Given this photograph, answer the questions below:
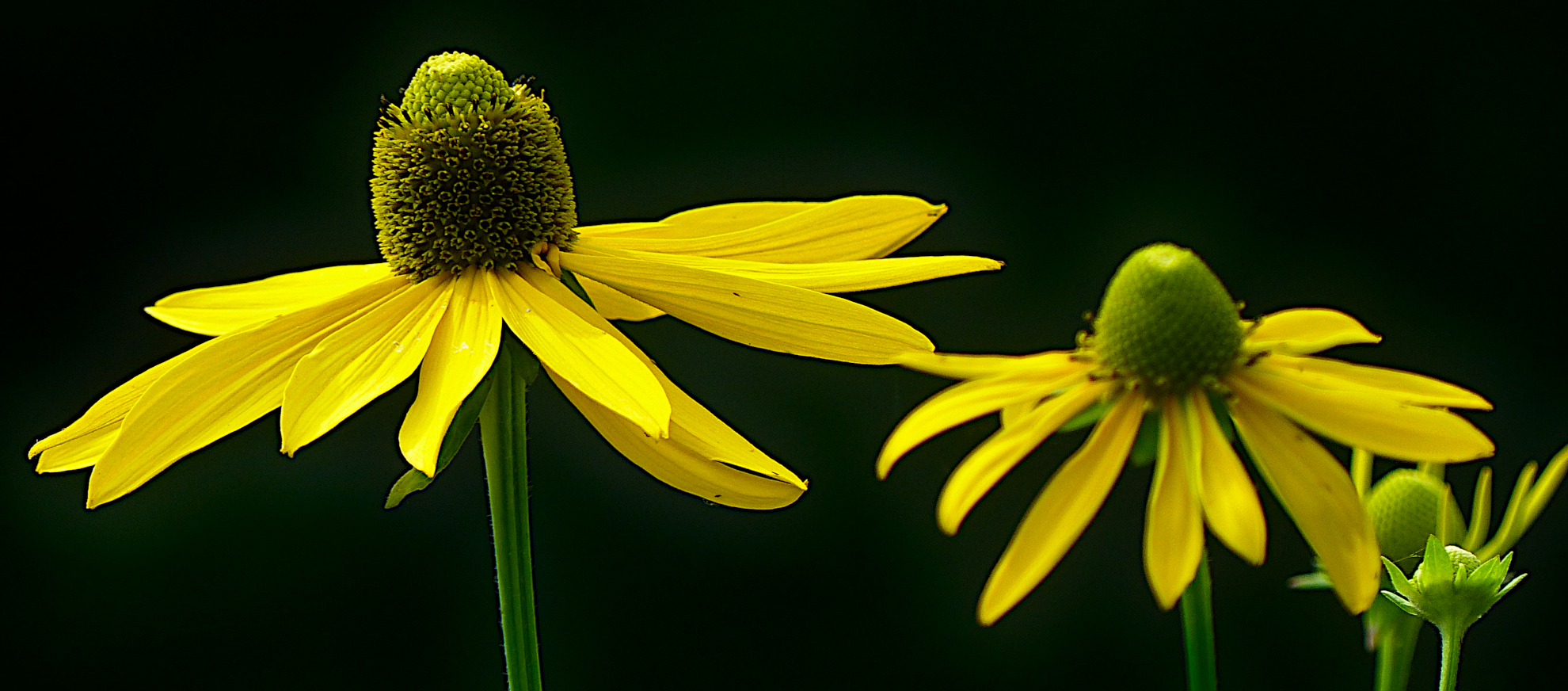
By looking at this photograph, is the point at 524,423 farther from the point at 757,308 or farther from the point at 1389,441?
the point at 1389,441

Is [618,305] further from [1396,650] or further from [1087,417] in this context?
[1396,650]

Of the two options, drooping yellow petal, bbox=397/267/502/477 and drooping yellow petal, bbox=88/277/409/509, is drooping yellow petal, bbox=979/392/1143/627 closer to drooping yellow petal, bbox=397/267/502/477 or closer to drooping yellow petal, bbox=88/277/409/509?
drooping yellow petal, bbox=397/267/502/477

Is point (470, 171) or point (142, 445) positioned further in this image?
point (470, 171)

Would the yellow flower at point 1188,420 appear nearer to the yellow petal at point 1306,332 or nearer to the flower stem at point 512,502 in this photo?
the yellow petal at point 1306,332

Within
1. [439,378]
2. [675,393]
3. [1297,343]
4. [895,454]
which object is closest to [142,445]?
[439,378]

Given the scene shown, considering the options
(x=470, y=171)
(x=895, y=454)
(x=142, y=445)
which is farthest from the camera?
(x=470, y=171)

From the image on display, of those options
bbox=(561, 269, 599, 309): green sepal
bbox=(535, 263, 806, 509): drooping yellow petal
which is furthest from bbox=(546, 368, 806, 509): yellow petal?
bbox=(561, 269, 599, 309): green sepal

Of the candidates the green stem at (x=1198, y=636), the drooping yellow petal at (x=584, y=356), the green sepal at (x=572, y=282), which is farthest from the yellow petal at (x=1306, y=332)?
the green sepal at (x=572, y=282)
